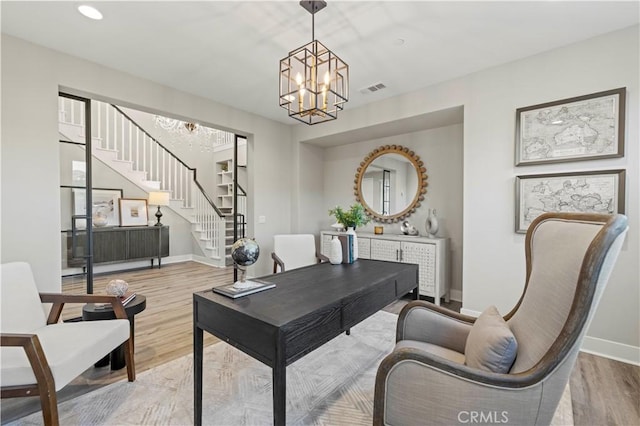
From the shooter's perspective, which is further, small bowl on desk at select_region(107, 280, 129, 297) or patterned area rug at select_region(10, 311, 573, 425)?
small bowl on desk at select_region(107, 280, 129, 297)

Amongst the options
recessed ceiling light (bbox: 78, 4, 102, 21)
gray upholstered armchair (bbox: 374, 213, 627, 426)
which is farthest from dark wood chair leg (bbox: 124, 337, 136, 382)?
recessed ceiling light (bbox: 78, 4, 102, 21)

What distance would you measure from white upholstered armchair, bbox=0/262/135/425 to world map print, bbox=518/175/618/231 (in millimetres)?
3539

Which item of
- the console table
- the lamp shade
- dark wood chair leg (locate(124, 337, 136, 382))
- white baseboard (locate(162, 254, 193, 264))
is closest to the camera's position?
dark wood chair leg (locate(124, 337, 136, 382))

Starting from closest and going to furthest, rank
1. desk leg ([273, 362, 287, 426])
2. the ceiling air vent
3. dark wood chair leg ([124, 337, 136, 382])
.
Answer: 1. desk leg ([273, 362, 287, 426])
2. dark wood chair leg ([124, 337, 136, 382])
3. the ceiling air vent

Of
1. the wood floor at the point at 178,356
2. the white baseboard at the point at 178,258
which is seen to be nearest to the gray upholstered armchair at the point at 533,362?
the wood floor at the point at 178,356

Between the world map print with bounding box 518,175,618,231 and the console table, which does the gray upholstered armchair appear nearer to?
the world map print with bounding box 518,175,618,231

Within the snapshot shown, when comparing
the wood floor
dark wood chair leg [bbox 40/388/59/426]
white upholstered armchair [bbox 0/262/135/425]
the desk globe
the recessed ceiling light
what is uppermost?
the recessed ceiling light

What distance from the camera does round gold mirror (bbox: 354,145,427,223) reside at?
418cm

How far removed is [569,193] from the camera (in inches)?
98.4

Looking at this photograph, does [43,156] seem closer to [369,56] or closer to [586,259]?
[369,56]

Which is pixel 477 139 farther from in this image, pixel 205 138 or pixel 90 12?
pixel 205 138

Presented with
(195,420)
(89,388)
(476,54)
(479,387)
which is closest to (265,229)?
(89,388)

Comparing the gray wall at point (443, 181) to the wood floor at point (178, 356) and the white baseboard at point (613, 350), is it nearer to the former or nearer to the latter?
the wood floor at point (178, 356)

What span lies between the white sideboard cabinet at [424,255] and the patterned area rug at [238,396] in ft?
4.80
